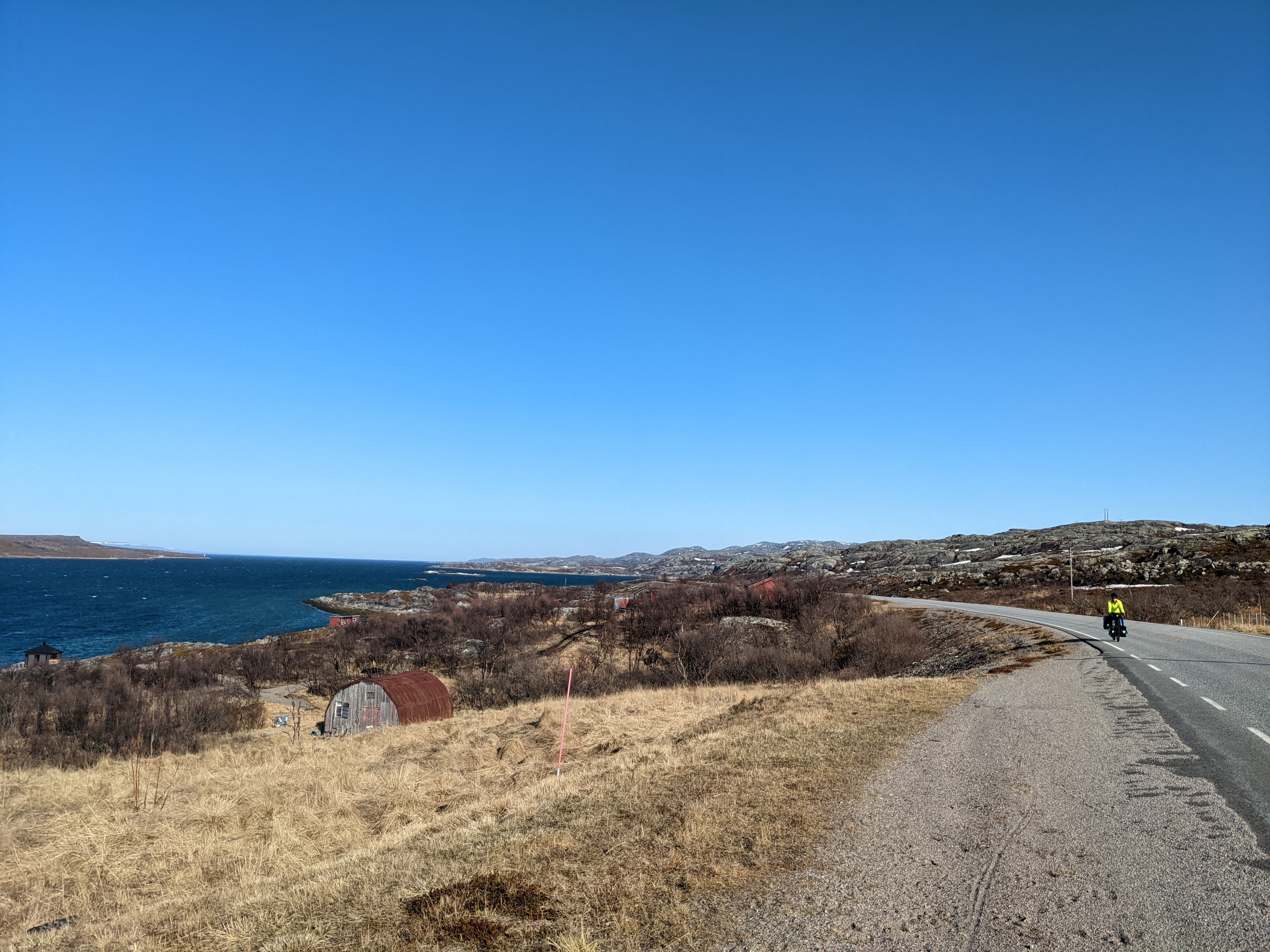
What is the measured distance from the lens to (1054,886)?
19.9 feet

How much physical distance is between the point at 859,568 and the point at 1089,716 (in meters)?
109

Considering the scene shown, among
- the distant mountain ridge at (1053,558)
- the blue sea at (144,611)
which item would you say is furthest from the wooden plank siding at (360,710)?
the distant mountain ridge at (1053,558)

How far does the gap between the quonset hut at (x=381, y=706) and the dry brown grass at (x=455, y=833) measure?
5.98 metres

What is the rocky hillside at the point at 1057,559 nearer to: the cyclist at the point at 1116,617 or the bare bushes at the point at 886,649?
the bare bushes at the point at 886,649

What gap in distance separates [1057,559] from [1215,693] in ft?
262

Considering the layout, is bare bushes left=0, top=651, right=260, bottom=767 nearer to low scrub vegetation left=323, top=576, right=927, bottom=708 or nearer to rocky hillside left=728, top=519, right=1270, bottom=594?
low scrub vegetation left=323, top=576, right=927, bottom=708

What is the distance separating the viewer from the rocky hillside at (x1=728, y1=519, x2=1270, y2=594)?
202 feet

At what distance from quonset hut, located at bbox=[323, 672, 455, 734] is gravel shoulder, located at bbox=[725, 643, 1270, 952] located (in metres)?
21.6

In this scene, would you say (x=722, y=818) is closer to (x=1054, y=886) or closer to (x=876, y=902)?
(x=876, y=902)

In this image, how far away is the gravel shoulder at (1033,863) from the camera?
5.37 m

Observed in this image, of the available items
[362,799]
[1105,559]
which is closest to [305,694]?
[362,799]

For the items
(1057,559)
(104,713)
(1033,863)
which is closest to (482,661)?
(104,713)

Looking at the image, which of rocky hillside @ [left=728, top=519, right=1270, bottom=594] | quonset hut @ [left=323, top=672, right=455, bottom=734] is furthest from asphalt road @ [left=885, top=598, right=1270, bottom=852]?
rocky hillside @ [left=728, top=519, right=1270, bottom=594]

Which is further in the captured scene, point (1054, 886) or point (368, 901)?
point (368, 901)
